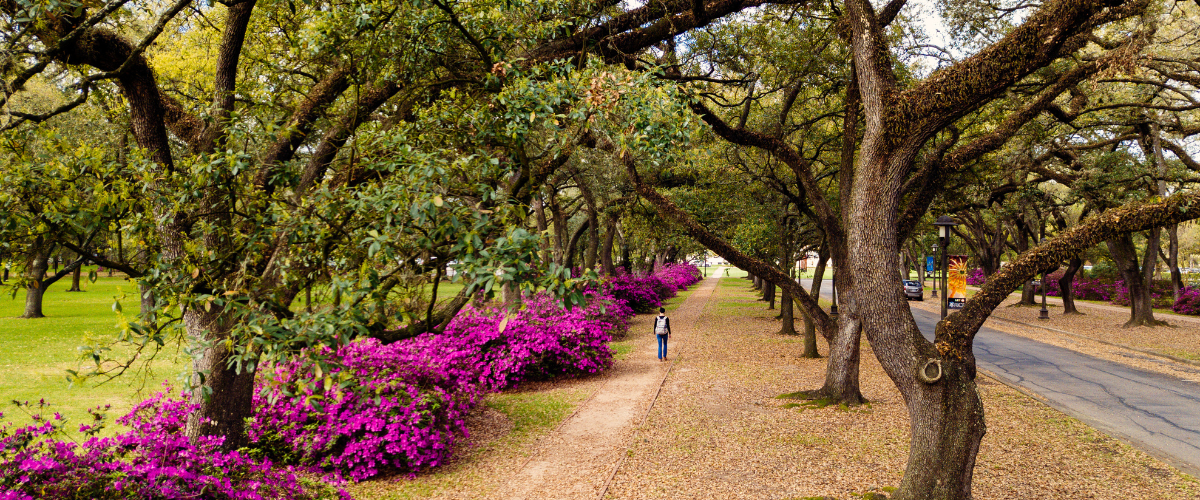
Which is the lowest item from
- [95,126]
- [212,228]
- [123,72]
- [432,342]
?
[432,342]

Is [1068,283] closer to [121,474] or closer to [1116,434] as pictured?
[1116,434]

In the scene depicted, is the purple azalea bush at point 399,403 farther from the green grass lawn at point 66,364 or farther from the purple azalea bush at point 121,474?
the green grass lawn at point 66,364

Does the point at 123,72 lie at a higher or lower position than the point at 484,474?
higher

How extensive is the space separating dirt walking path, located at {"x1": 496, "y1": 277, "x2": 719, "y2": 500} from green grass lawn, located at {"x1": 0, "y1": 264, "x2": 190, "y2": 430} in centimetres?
373

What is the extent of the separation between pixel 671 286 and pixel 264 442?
110ft

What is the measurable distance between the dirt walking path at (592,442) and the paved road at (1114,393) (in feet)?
22.2

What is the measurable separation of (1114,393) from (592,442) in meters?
10.2

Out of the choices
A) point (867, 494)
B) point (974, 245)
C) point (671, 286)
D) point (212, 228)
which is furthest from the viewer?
point (671, 286)

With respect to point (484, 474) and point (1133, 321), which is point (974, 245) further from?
point (484, 474)

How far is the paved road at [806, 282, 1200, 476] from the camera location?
8594 millimetres

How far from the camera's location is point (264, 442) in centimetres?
721

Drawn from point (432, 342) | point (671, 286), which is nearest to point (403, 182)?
point (432, 342)

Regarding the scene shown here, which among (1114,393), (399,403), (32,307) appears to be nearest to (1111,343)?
(1114,393)

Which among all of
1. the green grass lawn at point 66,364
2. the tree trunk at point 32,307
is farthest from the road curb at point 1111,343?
the tree trunk at point 32,307
